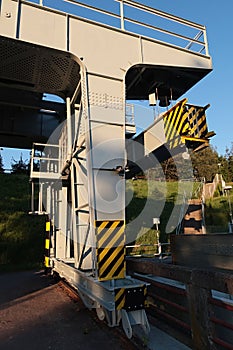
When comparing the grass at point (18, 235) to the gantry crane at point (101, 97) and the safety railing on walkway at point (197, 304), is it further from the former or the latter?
the safety railing on walkway at point (197, 304)

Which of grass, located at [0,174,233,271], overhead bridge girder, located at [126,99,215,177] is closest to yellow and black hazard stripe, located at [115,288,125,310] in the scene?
overhead bridge girder, located at [126,99,215,177]

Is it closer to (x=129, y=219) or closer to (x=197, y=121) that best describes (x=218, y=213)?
(x=129, y=219)

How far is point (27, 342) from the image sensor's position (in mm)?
3393

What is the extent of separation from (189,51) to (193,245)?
158 inches

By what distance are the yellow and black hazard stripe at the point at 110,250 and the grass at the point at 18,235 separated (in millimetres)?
6989

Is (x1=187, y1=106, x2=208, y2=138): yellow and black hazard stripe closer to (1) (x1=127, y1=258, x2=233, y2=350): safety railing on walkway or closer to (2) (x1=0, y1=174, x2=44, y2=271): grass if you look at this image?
(1) (x1=127, y1=258, x2=233, y2=350): safety railing on walkway

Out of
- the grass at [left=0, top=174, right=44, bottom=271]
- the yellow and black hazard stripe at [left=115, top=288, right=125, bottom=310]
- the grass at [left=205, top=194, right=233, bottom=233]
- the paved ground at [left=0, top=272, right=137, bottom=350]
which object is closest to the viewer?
the yellow and black hazard stripe at [left=115, top=288, right=125, bottom=310]

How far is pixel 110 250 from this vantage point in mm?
3818

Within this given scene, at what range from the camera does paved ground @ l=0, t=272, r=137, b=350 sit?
331cm

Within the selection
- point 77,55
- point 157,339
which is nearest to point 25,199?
point 77,55

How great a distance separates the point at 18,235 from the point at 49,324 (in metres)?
7.38

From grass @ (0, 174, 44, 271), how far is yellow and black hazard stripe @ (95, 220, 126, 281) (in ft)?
22.9

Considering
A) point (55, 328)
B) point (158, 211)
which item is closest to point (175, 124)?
point (55, 328)

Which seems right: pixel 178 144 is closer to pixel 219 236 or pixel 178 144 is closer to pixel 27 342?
pixel 219 236
